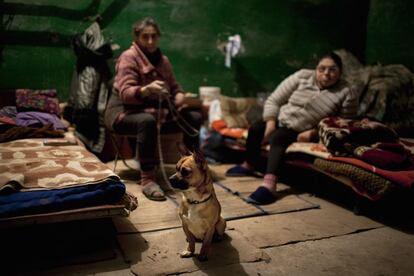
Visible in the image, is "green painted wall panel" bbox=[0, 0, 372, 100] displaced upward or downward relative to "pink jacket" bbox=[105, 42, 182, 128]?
upward

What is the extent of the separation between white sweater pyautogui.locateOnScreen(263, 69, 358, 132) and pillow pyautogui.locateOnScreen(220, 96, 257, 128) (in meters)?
0.78

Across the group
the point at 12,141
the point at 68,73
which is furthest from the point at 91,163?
the point at 68,73

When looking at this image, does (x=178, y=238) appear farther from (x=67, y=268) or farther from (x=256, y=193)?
(x=256, y=193)

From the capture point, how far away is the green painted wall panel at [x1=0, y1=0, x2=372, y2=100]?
3879 mm

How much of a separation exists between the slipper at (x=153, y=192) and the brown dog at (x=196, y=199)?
927 millimetres

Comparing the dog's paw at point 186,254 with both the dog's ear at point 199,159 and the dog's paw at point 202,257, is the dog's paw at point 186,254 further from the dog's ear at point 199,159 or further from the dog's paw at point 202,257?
the dog's ear at point 199,159

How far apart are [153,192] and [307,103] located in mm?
1564

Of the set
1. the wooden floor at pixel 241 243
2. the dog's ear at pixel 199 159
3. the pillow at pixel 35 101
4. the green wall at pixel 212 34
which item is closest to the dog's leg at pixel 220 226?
the wooden floor at pixel 241 243

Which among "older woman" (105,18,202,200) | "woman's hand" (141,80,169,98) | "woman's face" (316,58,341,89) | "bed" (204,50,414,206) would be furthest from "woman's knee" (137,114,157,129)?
"woman's face" (316,58,341,89)

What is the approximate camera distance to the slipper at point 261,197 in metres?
3.00

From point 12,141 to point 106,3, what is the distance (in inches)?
77.0

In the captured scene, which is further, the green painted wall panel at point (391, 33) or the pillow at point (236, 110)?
the green painted wall panel at point (391, 33)

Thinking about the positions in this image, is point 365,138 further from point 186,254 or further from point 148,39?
point 148,39

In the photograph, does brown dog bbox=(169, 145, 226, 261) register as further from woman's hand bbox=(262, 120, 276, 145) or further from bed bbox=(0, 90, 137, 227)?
woman's hand bbox=(262, 120, 276, 145)
